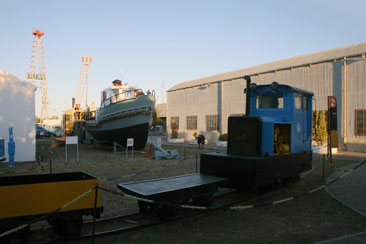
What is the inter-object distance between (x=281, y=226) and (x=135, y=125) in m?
13.3

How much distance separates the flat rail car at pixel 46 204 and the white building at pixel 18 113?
10.5 meters

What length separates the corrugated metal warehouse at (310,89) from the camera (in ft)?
57.8

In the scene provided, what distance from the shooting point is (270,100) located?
309 inches

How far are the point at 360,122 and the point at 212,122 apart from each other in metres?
12.5

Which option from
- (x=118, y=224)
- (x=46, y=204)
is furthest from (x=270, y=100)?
(x=46, y=204)

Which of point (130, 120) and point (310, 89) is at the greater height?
point (310, 89)

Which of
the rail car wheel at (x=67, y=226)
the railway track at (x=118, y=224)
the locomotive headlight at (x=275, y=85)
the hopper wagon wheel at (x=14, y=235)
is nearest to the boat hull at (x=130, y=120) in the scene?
the locomotive headlight at (x=275, y=85)

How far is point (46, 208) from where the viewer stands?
4.36 meters

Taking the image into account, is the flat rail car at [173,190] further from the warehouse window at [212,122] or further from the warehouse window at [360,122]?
the warehouse window at [212,122]

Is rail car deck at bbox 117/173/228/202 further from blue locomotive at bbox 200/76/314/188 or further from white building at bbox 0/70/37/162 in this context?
white building at bbox 0/70/37/162

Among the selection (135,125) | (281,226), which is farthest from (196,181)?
(135,125)

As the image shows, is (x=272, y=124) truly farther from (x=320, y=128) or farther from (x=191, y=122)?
(x=191, y=122)

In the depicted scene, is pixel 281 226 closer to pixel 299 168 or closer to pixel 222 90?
pixel 299 168

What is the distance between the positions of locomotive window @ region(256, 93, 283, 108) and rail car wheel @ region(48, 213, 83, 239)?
5.58 meters
